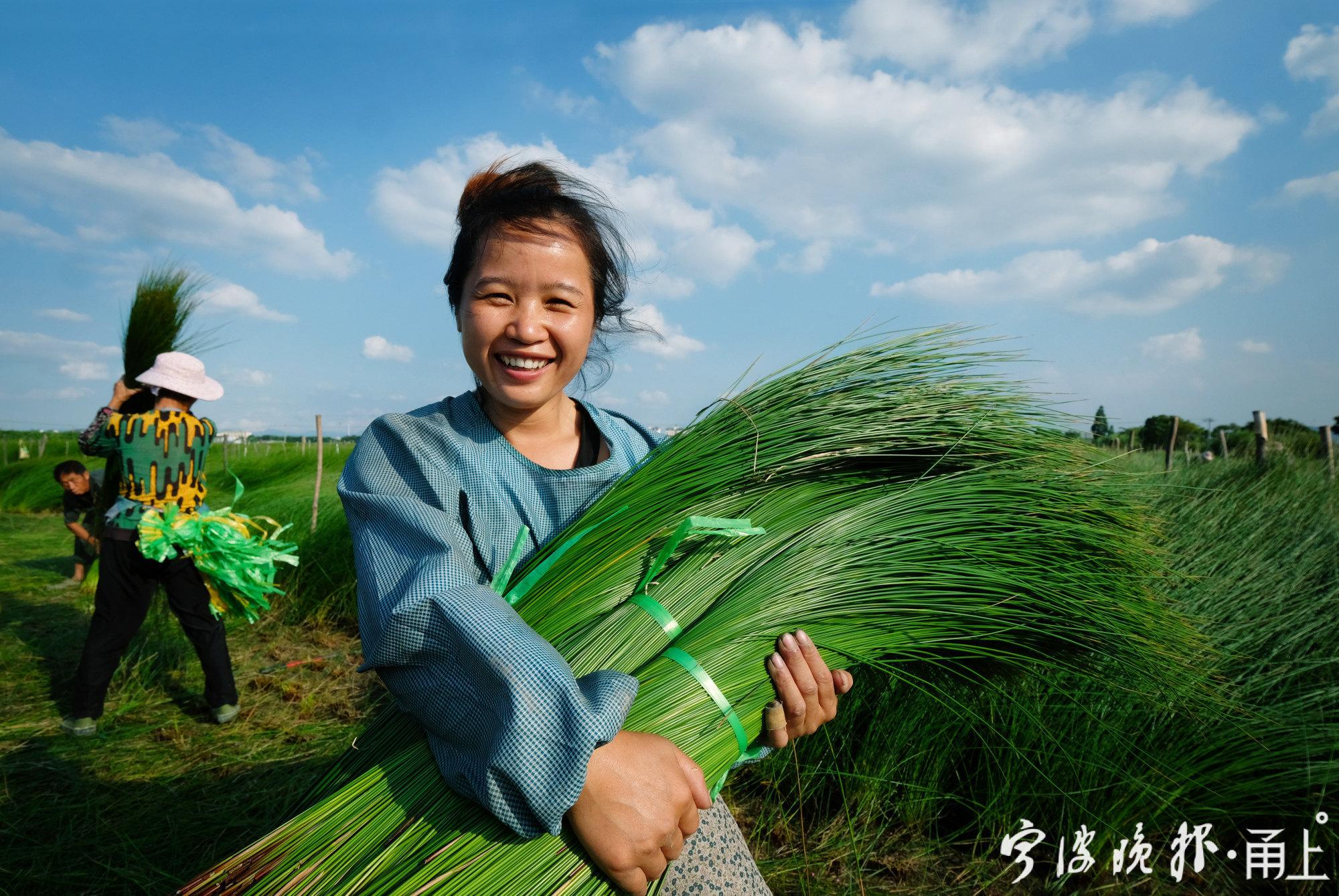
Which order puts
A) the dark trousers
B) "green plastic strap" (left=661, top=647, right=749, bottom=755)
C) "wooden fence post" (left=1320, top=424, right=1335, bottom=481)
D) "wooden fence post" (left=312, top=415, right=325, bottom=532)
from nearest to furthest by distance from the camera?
"green plastic strap" (left=661, top=647, right=749, bottom=755)
the dark trousers
"wooden fence post" (left=312, top=415, right=325, bottom=532)
"wooden fence post" (left=1320, top=424, right=1335, bottom=481)

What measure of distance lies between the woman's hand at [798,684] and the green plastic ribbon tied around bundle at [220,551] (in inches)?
130

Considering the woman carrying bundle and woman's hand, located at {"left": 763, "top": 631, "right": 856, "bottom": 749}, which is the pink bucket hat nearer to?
the woman carrying bundle

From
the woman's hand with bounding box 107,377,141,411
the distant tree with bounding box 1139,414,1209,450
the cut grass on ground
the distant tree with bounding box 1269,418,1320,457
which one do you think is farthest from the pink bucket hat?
the distant tree with bounding box 1139,414,1209,450

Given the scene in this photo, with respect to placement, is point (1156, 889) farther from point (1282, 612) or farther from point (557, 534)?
point (557, 534)

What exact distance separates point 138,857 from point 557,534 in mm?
2092

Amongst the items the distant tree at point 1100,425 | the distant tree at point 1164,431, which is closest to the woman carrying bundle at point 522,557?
the distant tree at point 1100,425

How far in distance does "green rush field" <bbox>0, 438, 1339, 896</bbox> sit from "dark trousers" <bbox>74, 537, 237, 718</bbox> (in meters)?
0.19

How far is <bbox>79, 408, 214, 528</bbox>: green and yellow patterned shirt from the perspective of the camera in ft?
11.5

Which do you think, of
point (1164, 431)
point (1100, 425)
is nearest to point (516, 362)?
point (1100, 425)

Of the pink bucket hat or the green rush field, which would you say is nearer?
the green rush field

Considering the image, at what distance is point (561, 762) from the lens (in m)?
0.85

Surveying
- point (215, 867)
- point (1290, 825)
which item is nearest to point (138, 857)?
point (215, 867)

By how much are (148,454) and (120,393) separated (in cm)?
55

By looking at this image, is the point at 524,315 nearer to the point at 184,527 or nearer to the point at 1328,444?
the point at 184,527
